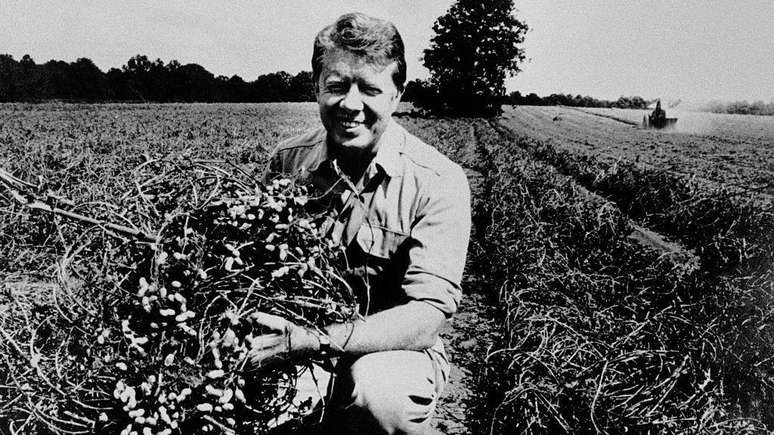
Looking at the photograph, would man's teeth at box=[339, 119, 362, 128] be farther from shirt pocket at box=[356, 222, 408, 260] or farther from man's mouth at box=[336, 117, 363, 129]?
shirt pocket at box=[356, 222, 408, 260]

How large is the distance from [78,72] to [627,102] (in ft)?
218

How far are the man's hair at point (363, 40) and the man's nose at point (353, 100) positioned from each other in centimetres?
14

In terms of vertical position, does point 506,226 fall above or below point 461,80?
below

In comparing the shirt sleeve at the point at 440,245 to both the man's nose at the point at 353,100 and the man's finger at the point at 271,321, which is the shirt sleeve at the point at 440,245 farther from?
the man's finger at the point at 271,321

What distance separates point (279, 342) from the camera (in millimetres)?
1739

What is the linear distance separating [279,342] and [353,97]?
107 centimetres

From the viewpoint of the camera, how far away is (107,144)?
1453cm

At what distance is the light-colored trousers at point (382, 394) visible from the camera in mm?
2018

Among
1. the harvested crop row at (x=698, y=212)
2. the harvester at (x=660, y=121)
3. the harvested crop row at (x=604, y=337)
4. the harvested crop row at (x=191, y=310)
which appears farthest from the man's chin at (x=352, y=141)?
the harvester at (x=660, y=121)

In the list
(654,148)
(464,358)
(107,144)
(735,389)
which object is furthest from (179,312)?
(654,148)

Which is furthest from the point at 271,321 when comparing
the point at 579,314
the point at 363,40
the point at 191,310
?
the point at 579,314

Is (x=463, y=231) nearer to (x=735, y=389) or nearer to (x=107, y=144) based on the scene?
(x=735, y=389)

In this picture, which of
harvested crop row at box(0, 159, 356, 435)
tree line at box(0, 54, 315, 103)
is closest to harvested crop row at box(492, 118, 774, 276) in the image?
harvested crop row at box(0, 159, 356, 435)

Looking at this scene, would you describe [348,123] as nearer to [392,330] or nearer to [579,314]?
[392,330]
